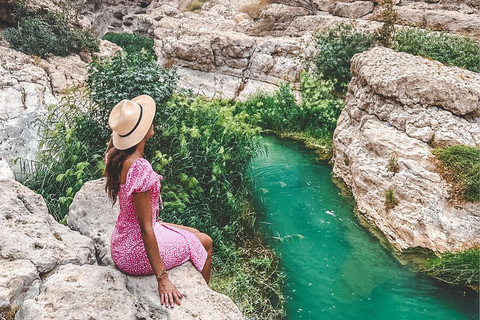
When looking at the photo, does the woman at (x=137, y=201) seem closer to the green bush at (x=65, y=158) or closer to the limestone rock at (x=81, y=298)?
the limestone rock at (x=81, y=298)

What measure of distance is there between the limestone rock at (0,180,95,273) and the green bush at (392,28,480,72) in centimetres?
997

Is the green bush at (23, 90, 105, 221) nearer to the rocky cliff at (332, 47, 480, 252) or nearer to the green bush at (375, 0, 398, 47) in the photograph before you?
the rocky cliff at (332, 47, 480, 252)

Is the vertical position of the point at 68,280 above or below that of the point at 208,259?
above

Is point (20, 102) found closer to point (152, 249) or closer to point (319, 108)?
point (152, 249)

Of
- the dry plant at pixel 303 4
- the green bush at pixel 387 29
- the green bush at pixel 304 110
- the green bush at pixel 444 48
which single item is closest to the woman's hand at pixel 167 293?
the green bush at pixel 304 110

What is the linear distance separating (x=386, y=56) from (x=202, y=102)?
4180 mm

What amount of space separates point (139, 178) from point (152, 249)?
49 centimetres

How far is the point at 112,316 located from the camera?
2219 millimetres

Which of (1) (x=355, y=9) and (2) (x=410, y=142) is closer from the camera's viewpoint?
(2) (x=410, y=142)

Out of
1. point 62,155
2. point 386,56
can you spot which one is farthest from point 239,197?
point 386,56

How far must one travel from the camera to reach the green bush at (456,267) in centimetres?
449

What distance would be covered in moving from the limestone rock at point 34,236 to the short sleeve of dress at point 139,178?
2.63ft

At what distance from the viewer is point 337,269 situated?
16.1ft

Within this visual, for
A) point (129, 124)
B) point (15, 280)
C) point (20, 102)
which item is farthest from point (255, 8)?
point (15, 280)
